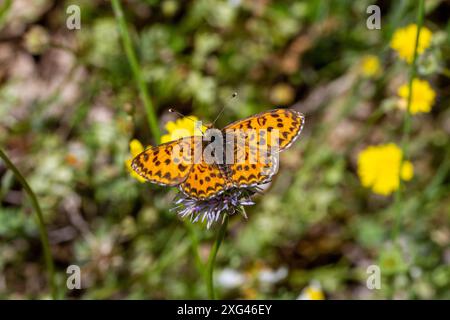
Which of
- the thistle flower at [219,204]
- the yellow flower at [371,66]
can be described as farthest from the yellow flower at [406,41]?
the thistle flower at [219,204]

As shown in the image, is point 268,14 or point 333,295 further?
point 268,14

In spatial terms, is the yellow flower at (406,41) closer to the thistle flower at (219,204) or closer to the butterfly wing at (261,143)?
the butterfly wing at (261,143)

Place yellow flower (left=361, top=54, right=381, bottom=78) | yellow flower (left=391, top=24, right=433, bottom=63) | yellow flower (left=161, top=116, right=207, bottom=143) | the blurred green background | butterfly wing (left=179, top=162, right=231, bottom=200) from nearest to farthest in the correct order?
butterfly wing (left=179, top=162, right=231, bottom=200) → yellow flower (left=161, top=116, right=207, bottom=143) → yellow flower (left=391, top=24, right=433, bottom=63) → the blurred green background → yellow flower (left=361, top=54, right=381, bottom=78)

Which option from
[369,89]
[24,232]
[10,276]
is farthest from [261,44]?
[10,276]

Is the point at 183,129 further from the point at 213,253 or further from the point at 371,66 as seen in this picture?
the point at 371,66

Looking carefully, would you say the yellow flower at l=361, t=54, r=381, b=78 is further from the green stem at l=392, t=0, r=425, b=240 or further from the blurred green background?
the green stem at l=392, t=0, r=425, b=240

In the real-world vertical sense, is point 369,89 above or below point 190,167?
above

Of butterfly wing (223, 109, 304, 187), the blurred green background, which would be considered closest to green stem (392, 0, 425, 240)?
the blurred green background

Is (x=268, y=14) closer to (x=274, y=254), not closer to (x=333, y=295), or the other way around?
(x=274, y=254)
